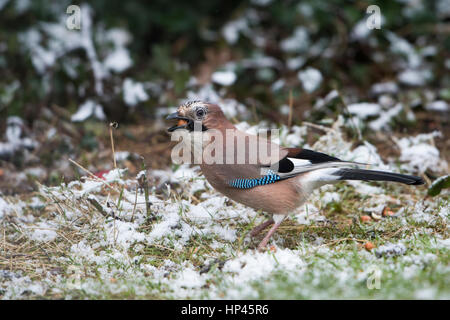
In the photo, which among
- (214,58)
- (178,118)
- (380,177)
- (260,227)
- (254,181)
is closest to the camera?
(380,177)

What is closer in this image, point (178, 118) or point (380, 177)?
point (380, 177)

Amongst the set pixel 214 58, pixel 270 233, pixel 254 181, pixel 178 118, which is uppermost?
pixel 214 58

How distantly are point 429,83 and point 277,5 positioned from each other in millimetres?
1880

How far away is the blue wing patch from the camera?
3523 millimetres

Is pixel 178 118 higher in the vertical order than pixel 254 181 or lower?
higher

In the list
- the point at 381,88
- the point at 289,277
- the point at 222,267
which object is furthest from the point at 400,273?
the point at 381,88

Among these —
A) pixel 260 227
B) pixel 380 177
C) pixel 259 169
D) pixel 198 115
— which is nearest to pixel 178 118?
pixel 198 115

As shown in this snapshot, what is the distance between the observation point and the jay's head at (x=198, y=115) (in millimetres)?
3705

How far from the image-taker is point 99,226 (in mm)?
3707

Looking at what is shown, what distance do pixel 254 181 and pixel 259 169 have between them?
8cm

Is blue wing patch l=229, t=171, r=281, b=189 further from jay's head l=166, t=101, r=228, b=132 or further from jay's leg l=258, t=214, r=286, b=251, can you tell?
jay's head l=166, t=101, r=228, b=132

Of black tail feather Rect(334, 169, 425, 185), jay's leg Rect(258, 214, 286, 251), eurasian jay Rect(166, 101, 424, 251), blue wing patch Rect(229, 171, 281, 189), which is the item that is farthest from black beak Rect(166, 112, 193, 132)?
black tail feather Rect(334, 169, 425, 185)

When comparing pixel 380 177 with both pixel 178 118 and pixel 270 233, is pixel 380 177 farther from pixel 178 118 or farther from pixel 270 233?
Answer: pixel 178 118

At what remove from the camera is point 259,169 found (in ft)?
11.8
